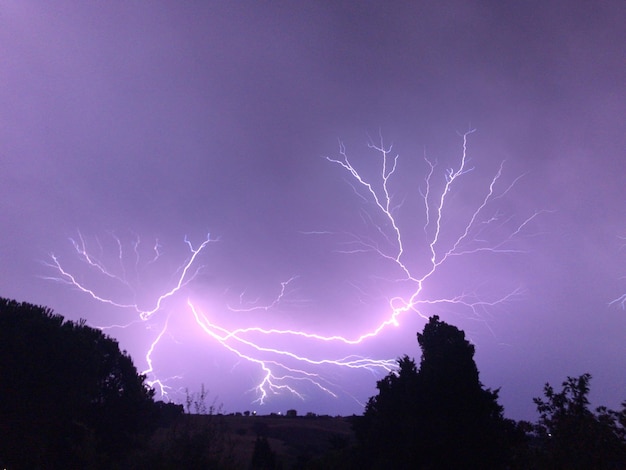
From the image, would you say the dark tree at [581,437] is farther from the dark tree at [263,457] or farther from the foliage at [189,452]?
the dark tree at [263,457]

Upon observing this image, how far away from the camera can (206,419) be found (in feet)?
30.7

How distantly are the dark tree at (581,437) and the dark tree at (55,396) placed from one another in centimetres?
1358

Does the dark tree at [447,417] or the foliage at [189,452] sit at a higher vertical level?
the dark tree at [447,417]

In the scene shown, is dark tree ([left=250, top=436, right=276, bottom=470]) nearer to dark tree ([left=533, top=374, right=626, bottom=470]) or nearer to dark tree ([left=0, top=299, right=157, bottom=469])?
dark tree ([left=0, top=299, right=157, bottom=469])

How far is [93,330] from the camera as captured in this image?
72.9ft

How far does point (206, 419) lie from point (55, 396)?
38.3 feet

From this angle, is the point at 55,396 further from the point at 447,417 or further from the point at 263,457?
the point at 447,417

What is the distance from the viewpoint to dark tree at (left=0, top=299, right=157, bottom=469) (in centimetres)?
1638

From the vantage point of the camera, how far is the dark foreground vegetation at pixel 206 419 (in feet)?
26.3

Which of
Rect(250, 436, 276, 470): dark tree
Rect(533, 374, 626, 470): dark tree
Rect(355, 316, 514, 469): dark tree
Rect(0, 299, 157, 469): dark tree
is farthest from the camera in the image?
Rect(250, 436, 276, 470): dark tree

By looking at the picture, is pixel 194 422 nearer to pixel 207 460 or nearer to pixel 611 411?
pixel 207 460

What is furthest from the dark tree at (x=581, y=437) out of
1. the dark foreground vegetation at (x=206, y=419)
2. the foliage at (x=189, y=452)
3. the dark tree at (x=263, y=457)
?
the dark tree at (x=263, y=457)

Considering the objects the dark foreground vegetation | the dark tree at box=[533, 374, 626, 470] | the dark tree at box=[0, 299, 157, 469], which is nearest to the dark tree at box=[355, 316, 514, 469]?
the dark foreground vegetation

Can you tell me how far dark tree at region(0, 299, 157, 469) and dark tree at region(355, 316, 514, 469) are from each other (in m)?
9.39
